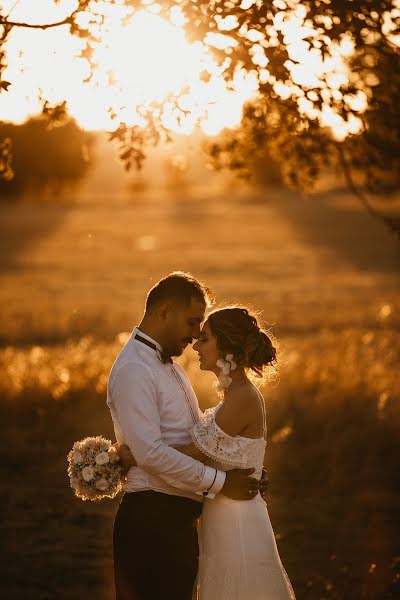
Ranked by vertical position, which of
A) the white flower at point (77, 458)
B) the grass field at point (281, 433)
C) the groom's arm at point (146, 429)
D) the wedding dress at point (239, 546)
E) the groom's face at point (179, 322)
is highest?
the groom's face at point (179, 322)

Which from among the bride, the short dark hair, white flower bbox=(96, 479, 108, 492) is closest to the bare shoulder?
the bride

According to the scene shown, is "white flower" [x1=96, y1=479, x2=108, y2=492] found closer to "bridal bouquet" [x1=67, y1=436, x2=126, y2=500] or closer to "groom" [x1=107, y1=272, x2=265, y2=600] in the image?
"bridal bouquet" [x1=67, y1=436, x2=126, y2=500]

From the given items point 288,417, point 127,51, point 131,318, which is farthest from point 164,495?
point 131,318

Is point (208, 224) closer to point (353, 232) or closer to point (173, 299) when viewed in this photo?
point (353, 232)

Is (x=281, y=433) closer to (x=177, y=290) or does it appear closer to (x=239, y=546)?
(x=239, y=546)

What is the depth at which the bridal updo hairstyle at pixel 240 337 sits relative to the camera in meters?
5.93

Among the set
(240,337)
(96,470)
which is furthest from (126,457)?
(240,337)

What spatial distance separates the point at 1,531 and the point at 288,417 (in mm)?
4654

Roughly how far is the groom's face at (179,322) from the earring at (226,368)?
0.29m

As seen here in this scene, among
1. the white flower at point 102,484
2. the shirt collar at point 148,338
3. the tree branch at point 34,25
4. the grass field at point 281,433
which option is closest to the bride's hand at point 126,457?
the white flower at point 102,484

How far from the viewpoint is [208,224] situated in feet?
277

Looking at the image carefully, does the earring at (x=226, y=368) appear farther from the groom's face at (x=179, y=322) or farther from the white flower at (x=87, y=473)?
the white flower at (x=87, y=473)

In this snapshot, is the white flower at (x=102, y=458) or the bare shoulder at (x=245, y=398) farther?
the bare shoulder at (x=245, y=398)

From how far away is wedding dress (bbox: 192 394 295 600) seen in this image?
5.97 meters
